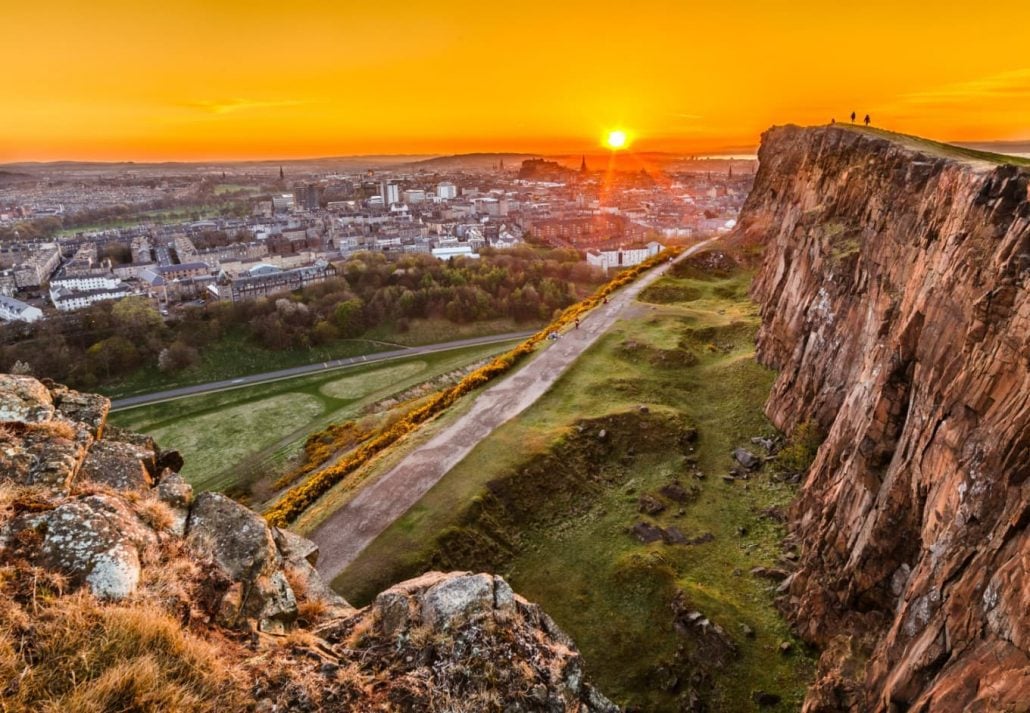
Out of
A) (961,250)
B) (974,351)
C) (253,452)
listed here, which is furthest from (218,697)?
(253,452)

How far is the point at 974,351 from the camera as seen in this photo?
680 inches

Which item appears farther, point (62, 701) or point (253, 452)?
point (253, 452)

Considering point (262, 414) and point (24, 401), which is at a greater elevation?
point (24, 401)

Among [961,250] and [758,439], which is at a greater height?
[961,250]

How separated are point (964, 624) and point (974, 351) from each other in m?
7.54

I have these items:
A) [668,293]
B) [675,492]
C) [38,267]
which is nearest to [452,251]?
[668,293]

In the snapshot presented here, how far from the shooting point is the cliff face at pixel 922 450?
14008mm

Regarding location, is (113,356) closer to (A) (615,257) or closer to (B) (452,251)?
(B) (452,251)

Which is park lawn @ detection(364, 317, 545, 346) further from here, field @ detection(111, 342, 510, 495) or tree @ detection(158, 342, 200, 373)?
tree @ detection(158, 342, 200, 373)

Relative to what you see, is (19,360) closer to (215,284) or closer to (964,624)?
(215,284)

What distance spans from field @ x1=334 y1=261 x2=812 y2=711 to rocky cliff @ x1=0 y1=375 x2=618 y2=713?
413 inches

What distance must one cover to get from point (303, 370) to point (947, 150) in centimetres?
7775

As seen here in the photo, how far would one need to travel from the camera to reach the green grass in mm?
28092

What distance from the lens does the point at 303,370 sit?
87.7m
